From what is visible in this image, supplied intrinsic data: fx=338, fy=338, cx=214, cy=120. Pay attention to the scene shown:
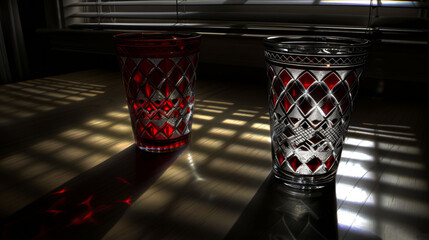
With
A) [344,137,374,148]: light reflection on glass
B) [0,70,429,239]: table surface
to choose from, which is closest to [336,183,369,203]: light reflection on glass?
[0,70,429,239]: table surface

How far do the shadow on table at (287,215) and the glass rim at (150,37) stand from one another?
23 cm

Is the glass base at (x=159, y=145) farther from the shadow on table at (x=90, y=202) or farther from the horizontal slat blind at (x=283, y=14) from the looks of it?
the horizontal slat blind at (x=283, y=14)

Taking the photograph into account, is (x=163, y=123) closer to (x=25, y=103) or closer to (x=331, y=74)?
(x=331, y=74)

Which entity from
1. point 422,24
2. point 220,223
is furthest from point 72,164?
point 422,24

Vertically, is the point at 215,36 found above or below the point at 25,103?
above

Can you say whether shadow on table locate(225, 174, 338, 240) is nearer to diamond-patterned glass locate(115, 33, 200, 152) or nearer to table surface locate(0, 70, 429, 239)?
table surface locate(0, 70, 429, 239)

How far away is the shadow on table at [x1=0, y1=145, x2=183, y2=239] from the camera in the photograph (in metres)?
0.33

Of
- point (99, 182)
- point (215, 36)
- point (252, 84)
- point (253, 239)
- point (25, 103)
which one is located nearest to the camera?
point (253, 239)

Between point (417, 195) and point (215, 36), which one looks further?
point (215, 36)

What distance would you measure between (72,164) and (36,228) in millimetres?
146

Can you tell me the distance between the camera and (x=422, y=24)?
82 centimetres

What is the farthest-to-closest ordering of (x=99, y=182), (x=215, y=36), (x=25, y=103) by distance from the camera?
(x=215, y=36)
(x=25, y=103)
(x=99, y=182)

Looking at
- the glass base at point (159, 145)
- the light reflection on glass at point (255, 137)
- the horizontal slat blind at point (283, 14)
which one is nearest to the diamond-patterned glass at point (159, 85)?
the glass base at point (159, 145)

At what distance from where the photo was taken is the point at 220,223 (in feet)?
1.11
